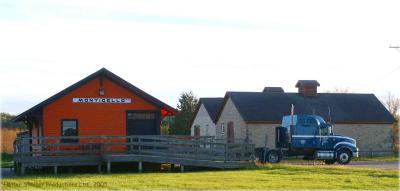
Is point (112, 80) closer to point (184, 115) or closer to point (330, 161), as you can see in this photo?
point (330, 161)

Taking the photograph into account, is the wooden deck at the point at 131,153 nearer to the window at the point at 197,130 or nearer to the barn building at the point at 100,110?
the barn building at the point at 100,110

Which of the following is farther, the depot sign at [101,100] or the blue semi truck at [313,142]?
the blue semi truck at [313,142]

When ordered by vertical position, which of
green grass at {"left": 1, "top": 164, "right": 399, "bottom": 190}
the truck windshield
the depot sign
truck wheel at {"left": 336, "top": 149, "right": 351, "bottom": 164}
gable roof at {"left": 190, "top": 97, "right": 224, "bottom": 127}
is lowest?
green grass at {"left": 1, "top": 164, "right": 399, "bottom": 190}

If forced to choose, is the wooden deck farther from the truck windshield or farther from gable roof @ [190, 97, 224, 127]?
gable roof @ [190, 97, 224, 127]

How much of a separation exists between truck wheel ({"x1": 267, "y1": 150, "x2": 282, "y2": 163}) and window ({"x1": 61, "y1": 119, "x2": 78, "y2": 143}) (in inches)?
387

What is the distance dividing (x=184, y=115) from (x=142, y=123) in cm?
3331

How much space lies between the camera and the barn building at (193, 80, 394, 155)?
46.4 m

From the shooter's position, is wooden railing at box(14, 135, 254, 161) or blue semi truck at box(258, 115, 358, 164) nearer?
wooden railing at box(14, 135, 254, 161)

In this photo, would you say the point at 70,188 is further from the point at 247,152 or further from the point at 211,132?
the point at 211,132

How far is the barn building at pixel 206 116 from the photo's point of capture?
5475cm

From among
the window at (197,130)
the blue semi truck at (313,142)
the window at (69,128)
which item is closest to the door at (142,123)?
the window at (69,128)

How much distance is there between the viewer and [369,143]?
4831 cm

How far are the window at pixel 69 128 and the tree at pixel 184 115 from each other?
32.0 metres

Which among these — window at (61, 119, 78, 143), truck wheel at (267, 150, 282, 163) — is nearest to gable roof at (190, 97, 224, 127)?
truck wheel at (267, 150, 282, 163)
